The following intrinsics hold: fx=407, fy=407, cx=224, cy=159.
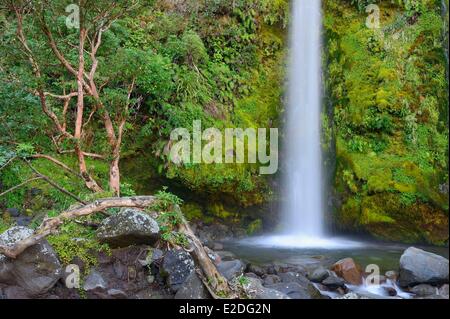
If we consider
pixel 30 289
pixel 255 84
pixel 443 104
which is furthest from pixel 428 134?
pixel 30 289

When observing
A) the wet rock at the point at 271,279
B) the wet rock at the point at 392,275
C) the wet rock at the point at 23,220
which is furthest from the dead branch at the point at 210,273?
the wet rock at the point at 23,220

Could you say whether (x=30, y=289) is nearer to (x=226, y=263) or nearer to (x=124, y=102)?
(x=226, y=263)

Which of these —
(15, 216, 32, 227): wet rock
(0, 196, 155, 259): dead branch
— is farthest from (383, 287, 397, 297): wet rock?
(15, 216, 32, 227): wet rock

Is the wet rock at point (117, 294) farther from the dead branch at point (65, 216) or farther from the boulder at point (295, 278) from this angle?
the boulder at point (295, 278)

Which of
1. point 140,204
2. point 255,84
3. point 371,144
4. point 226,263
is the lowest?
point 226,263

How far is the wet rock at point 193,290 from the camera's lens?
4.78m

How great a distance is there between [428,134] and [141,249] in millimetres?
7275

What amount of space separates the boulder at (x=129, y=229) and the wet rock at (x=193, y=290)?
0.80 meters

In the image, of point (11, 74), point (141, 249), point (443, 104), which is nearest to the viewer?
point (141, 249)

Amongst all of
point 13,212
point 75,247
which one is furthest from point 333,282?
point 13,212

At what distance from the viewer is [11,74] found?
26.2 ft

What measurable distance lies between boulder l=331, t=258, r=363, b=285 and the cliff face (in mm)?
2776

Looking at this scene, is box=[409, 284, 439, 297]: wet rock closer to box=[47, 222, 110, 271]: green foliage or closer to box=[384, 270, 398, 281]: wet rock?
box=[384, 270, 398, 281]: wet rock

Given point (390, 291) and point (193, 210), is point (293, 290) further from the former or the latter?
point (193, 210)
